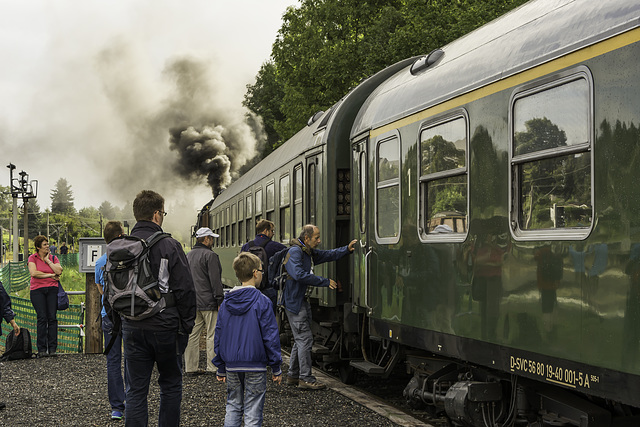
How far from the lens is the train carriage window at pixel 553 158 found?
16.5 feet

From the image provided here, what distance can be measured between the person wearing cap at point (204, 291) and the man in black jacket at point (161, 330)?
4.74m

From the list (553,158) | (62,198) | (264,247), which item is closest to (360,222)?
(264,247)

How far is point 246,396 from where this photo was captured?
6.13m

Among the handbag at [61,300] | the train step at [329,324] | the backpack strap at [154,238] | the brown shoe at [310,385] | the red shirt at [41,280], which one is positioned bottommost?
the brown shoe at [310,385]

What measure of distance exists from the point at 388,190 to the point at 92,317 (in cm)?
690

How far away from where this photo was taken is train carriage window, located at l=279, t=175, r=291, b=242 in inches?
519

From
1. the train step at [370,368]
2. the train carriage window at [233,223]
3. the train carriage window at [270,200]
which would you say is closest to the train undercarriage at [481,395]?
the train step at [370,368]

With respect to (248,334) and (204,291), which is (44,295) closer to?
(204,291)

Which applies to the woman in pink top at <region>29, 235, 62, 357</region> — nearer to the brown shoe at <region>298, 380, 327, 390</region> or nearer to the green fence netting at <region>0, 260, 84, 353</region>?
the green fence netting at <region>0, 260, 84, 353</region>

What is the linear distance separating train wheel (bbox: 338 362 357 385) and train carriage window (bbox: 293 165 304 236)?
231cm

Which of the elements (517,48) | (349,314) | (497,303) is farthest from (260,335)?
(349,314)

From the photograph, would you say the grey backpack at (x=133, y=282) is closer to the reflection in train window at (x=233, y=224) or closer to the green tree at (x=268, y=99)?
the reflection in train window at (x=233, y=224)

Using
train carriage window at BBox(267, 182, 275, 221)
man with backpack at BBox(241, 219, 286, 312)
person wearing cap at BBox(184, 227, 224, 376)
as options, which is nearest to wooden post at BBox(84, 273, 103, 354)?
person wearing cap at BBox(184, 227, 224, 376)

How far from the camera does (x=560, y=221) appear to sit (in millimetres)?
5234
